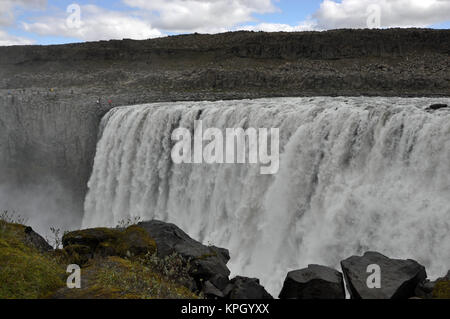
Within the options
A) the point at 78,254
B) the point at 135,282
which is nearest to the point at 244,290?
the point at 135,282

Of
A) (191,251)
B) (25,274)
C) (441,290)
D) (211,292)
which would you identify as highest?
(25,274)

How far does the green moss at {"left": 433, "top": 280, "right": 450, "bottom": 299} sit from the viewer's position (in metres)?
7.77

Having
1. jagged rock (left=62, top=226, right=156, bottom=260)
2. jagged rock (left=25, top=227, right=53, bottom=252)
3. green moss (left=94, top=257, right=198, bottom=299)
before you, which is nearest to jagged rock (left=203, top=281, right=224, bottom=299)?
green moss (left=94, top=257, right=198, bottom=299)

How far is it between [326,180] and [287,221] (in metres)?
2.08

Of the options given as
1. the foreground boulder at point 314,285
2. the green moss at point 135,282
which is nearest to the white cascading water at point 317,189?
the foreground boulder at point 314,285

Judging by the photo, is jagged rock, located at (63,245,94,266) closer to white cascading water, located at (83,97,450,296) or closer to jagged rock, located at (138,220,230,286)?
jagged rock, located at (138,220,230,286)

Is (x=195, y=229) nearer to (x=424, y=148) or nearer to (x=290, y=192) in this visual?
(x=290, y=192)

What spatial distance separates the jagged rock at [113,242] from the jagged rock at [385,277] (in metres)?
4.34

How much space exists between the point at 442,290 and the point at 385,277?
101cm

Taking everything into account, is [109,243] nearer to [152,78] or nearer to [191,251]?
[191,251]

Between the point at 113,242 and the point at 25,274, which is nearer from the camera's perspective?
the point at 25,274

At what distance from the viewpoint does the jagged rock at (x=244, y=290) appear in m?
8.73

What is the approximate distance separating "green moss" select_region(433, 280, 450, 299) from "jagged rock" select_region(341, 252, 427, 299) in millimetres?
524

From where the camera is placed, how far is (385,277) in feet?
27.7
